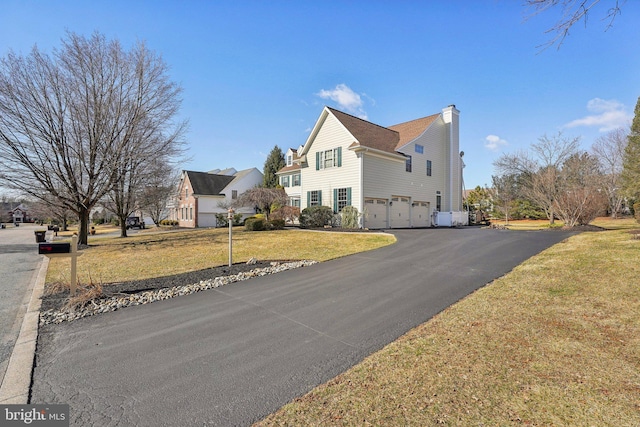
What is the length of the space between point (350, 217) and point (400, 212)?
5414 millimetres

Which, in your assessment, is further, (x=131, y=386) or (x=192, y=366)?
(x=192, y=366)

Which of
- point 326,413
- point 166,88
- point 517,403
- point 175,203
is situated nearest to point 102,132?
point 166,88

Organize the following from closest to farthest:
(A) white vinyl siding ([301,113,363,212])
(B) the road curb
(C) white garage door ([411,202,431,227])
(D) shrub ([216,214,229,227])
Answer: (B) the road curb
(A) white vinyl siding ([301,113,363,212])
(C) white garage door ([411,202,431,227])
(D) shrub ([216,214,229,227])

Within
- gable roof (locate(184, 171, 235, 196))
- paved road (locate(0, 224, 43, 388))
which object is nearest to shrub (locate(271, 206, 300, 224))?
paved road (locate(0, 224, 43, 388))

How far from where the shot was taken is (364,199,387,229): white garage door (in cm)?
1978

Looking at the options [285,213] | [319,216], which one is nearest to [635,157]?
[319,216]

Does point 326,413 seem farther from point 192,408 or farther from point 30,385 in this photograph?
point 30,385

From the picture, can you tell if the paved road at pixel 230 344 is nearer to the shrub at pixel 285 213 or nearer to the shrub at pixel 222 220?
the shrub at pixel 285 213

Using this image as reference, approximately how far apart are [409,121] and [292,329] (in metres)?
26.0

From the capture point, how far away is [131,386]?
2988 millimetres

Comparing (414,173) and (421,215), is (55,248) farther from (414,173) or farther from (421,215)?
(421,215)


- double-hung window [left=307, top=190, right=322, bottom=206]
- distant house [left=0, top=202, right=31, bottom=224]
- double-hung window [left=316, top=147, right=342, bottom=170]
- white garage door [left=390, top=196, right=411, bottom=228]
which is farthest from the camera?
distant house [left=0, top=202, right=31, bottom=224]

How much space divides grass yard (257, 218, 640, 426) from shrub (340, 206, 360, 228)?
13709mm

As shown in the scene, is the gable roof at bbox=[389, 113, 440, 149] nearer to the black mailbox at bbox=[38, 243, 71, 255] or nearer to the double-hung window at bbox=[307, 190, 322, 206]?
the double-hung window at bbox=[307, 190, 322, 206]
